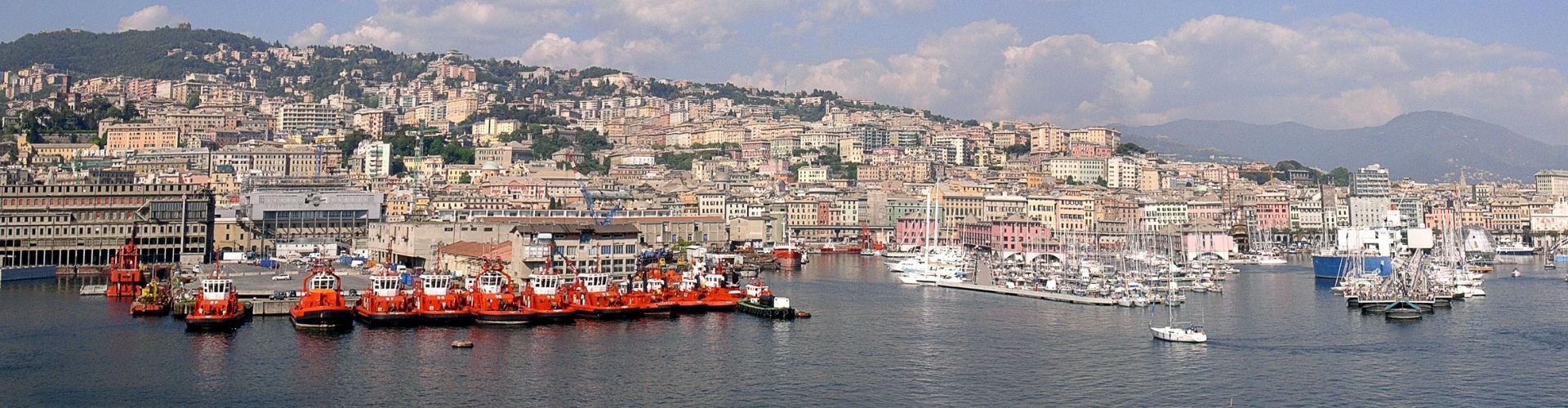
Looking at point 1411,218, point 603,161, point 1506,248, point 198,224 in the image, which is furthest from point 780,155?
point 198,224

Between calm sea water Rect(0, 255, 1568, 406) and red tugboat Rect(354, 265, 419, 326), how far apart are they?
3.38 feet

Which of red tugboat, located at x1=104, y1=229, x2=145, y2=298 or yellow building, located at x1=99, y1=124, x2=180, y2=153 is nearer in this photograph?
red tugboat, located at x1=104, y1=229, x2=145, y2=298

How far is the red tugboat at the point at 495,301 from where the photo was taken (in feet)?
99.1

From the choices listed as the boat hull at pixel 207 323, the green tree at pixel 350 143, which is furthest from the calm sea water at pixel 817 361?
the green tree at pixel 350 143

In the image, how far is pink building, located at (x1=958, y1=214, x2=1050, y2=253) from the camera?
65.4 m

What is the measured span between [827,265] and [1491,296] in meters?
24.5

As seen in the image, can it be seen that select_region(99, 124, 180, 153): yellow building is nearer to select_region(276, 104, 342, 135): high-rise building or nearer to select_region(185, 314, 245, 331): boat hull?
select_region(276, 104, 342, 135): high-rise building

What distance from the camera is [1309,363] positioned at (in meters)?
25.6

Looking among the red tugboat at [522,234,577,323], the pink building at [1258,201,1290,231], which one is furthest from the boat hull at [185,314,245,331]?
the pink building at [1258,201,1290,231]

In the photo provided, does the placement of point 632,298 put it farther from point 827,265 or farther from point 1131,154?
point 1131,154

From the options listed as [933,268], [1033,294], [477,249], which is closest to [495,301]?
[477,249]

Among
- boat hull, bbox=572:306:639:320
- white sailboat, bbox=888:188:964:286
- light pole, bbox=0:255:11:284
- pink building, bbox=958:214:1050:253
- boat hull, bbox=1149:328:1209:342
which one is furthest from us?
pink building, bbox=958:214:1050:253

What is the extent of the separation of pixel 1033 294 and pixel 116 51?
129m

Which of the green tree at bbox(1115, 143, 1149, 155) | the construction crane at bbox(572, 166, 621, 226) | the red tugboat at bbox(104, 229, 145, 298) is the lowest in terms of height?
the red tugboat at bbox(104, 229, 145, 298)
